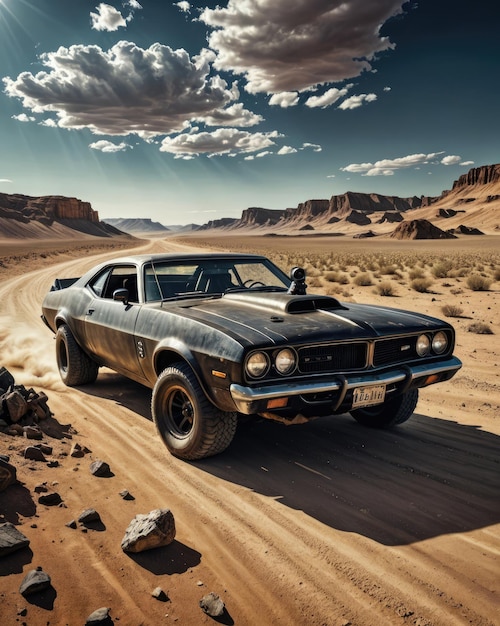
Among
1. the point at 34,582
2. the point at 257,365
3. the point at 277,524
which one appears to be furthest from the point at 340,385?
the point at 34,582

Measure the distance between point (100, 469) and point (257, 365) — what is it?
1.49 meters

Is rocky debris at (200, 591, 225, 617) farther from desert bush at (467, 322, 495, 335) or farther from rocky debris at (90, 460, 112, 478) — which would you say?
desert bush at (467, 322, 495, 335)

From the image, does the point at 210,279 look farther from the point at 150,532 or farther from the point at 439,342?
the point at 150,532

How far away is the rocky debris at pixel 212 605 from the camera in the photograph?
91.7 inches

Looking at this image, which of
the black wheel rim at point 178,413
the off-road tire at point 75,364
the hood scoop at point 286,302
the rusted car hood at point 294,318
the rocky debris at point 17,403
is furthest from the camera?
the off-road tire at point 75,364

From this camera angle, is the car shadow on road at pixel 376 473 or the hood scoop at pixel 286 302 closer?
the car shadow on road at pixel 376 473

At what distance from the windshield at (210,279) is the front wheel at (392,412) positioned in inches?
61.6

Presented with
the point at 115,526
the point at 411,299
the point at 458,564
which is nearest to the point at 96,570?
the point at 115,526

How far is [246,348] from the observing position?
10.8 feet

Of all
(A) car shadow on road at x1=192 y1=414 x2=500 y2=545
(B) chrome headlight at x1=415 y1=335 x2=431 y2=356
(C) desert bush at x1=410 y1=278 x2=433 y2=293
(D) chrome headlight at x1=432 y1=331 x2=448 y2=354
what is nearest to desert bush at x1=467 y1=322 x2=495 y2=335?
(A) car shadow on road at x1=192 y1=414 x2=500 y2=545

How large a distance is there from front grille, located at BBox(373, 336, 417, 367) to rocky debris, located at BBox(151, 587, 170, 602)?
2.26 metres

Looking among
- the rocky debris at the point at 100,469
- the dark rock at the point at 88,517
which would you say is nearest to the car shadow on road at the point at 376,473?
the rocky debris at the point at 100,469

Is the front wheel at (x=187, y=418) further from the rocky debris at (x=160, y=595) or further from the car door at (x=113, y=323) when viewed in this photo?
the rocky debris at (x=160, y=595)

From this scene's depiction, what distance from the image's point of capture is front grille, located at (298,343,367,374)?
3557 mm
